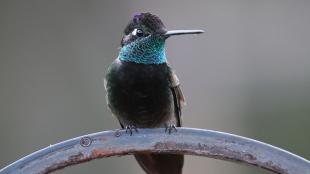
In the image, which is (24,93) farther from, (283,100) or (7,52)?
(283,100)

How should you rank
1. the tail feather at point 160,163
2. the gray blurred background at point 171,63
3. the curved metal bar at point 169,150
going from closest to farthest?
the curved metal bar at point 169,150
the tail feather at point 160,163
the gray blurred background at point 171,63

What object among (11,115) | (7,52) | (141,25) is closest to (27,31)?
(7,52)

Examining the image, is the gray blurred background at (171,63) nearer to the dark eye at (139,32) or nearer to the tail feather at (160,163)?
the dark eye at (139,32)

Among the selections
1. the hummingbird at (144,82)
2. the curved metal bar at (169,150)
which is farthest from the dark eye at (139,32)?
the curved metal bar at (169,150)

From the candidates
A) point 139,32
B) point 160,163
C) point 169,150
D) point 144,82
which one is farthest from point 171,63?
point 169,150

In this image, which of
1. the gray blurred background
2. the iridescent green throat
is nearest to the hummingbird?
the iridescent green throat

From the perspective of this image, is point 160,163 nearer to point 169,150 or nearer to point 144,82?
point 144,82
